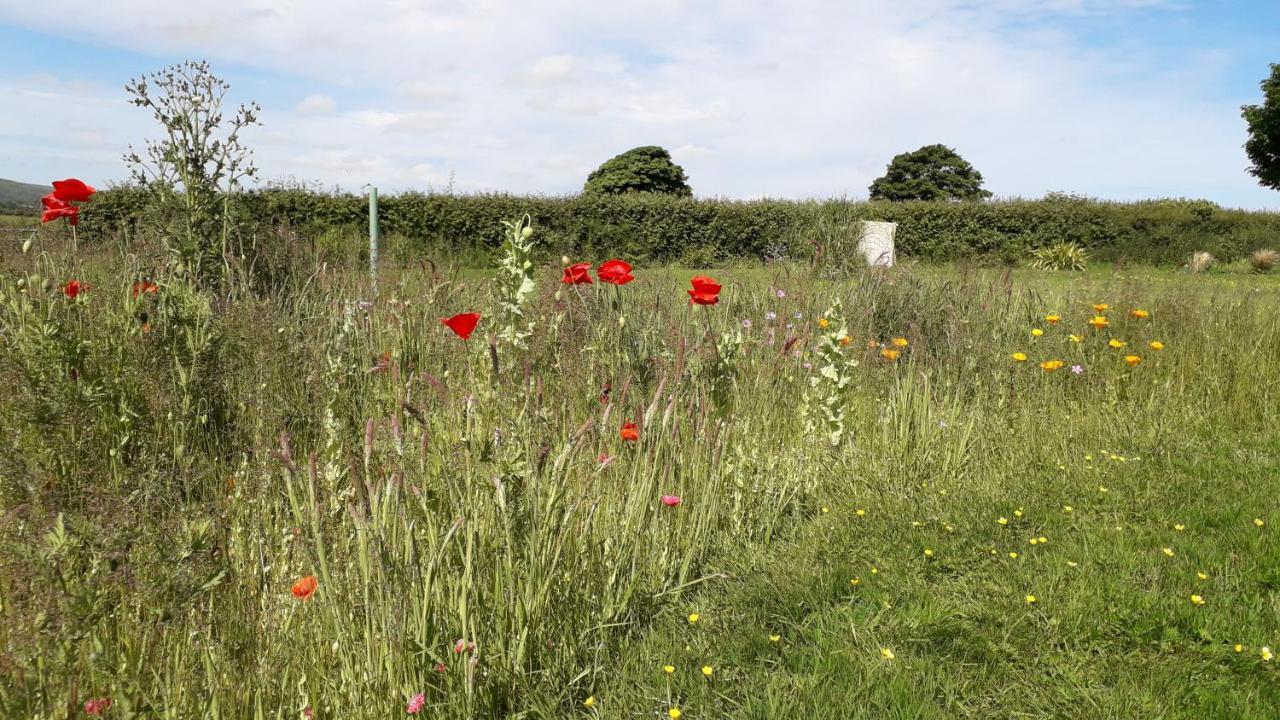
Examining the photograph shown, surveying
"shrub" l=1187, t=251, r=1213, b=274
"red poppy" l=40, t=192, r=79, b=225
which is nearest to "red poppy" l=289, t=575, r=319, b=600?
"red poppy" l=40, t=192, r=79, b=225

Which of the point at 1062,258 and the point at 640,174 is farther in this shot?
the point at 640,174

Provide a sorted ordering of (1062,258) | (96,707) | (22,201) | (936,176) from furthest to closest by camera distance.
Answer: (936,176) < (1062,258) < (22,201) < (96,707)

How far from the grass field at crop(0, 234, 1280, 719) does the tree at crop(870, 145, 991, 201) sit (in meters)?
34.9

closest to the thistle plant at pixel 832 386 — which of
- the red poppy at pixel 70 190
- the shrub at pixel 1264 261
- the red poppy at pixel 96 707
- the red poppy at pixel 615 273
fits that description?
the red poppy at pixel 615 273

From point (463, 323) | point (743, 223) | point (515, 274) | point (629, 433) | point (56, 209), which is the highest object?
point (743, 223)

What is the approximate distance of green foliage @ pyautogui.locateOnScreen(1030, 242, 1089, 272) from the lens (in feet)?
63.9

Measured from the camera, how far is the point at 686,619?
262 cm

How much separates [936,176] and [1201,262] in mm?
19907

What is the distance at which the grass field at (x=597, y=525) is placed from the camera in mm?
1874

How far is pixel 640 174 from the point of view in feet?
102

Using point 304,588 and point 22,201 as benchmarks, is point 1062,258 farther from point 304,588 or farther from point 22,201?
point 304,588

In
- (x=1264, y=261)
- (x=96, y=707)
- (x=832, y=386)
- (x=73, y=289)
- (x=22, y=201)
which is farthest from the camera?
(x=1264, y=261)

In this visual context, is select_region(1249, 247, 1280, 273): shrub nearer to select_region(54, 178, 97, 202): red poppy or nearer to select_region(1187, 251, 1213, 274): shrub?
select_region(1187, 251, 1213, 274): shrub

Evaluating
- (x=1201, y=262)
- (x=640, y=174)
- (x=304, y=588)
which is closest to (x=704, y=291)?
(x=304, y=588)
